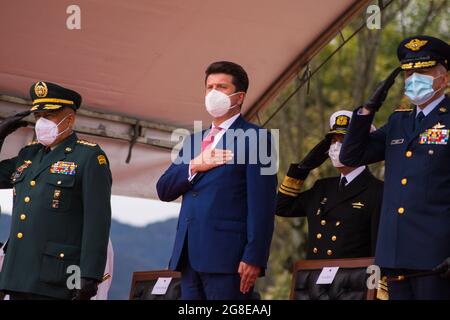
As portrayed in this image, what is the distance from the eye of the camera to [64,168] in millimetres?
5914

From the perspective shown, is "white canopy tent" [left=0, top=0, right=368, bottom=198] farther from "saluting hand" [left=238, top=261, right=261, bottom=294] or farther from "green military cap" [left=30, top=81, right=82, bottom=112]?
"saluting hand" [left=238, top=261, right=261, bottom=294]

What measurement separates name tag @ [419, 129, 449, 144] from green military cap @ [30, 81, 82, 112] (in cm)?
213

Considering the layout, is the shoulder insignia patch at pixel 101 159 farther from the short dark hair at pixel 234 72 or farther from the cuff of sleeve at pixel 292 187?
the cuff of sleeve at pixel 292 187

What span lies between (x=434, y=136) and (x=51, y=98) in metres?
2.28

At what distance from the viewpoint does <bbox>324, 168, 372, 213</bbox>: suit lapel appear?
23.3ft

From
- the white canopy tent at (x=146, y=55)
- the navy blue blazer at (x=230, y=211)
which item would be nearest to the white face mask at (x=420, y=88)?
the navy blue blazer at (x=230, y=211)

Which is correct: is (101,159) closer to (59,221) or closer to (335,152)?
(59,221)

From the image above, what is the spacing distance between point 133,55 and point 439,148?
282cm

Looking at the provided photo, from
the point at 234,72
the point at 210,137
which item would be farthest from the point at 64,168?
the point at 234,72

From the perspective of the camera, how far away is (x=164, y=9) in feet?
22.3

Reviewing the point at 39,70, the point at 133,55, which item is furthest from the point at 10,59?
the point at 133,55

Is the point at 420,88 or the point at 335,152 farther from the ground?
the point at 335,152

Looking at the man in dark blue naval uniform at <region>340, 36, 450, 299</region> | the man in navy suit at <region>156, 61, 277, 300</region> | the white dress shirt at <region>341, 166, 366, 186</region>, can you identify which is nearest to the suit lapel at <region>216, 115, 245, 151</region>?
the man in navy suit at <region>156, 61, 277, 300</region>

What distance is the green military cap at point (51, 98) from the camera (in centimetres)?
608
